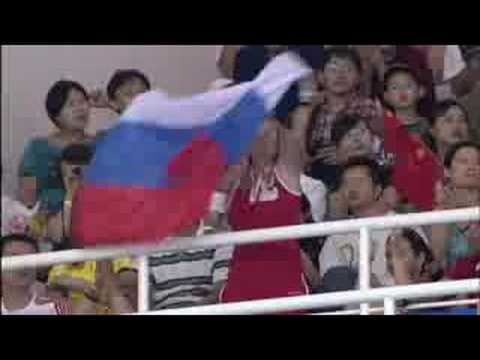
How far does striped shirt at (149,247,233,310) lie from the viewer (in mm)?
5688

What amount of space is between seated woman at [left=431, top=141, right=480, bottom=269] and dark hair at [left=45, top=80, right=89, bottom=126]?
1540 mm

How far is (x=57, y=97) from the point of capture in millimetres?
6816

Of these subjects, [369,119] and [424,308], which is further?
[369,119]

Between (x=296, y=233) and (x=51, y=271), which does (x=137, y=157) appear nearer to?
(x=296, y=233)

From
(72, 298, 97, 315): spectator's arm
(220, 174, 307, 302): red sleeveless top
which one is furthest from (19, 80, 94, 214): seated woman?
(220, 174, 307, 302): red sleeveless top

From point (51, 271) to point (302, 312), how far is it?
1.41 metres

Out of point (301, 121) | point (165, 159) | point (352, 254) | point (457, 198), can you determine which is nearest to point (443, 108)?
point (301, 121)

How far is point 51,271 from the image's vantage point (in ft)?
19.7

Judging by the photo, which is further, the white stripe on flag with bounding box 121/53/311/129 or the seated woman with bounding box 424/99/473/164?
the seated woman with bounding box 424/99/473/164

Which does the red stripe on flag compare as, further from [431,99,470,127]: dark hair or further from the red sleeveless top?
[431,99,470,127]: dark hair

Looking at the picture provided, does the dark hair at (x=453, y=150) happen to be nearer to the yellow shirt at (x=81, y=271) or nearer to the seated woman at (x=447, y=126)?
the seated woman at (x=447, y=126)

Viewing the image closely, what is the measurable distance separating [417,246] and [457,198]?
1.42ft

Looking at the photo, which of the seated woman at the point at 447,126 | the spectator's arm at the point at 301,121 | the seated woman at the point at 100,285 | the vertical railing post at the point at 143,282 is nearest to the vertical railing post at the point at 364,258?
the vertical railing post at the point at 143,282
